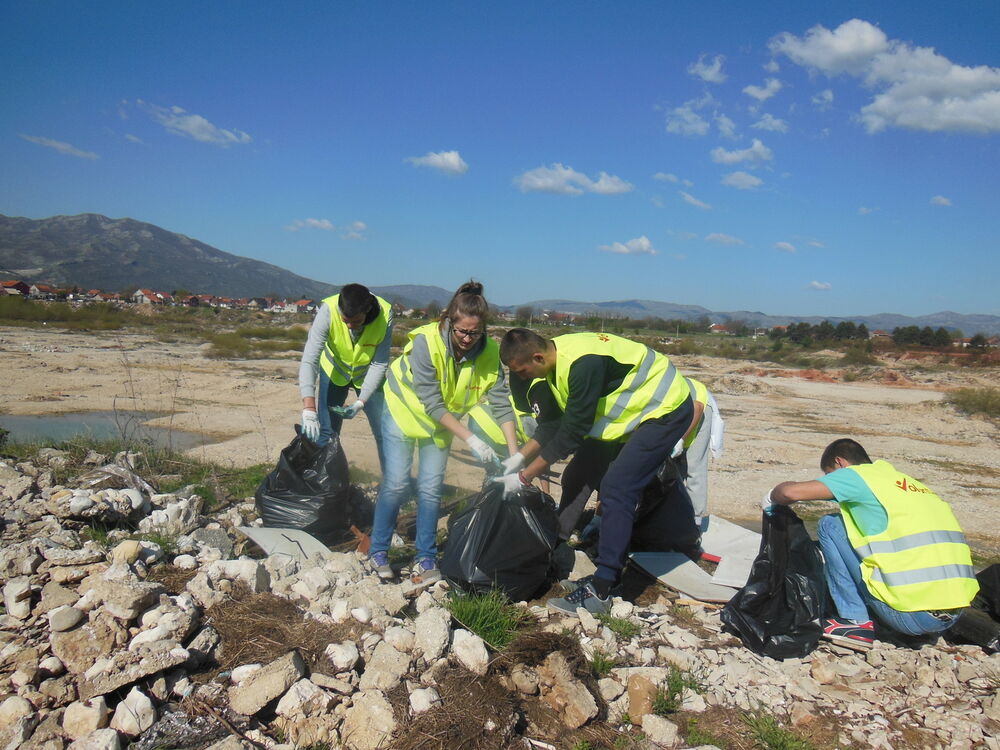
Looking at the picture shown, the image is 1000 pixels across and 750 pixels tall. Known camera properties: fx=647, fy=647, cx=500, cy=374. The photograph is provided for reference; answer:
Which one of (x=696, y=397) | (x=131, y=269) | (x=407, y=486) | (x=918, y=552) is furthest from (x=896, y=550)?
(x=131, y=269)

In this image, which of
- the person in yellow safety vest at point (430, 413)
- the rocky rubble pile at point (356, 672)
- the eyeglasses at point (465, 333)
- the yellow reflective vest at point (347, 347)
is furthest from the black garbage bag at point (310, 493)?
the eyeglasses at point (465, 333)

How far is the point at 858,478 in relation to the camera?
278 cm

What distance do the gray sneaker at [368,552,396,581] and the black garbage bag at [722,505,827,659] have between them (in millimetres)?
1643

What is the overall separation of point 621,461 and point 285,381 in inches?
440

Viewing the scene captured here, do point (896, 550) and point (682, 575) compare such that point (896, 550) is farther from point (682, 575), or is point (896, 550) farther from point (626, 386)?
point (626, 386)

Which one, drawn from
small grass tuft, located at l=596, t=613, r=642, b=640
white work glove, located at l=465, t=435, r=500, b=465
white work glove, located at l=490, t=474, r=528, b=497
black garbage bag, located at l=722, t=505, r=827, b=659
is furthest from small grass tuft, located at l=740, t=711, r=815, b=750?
white work glove, located at l=465, t=435, r=500, b=465

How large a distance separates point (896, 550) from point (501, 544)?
5.56 ft

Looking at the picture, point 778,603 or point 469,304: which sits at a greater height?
point 469,304

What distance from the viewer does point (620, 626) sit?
2.85 meters

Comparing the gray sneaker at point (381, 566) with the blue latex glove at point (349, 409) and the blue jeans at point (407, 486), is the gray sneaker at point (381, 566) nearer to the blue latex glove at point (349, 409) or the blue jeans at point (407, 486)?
the blue jeans at point (407, 486)

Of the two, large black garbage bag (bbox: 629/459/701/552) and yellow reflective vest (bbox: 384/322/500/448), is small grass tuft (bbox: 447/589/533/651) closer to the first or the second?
yellow reflective vest (bbox: 384/322/500/448)

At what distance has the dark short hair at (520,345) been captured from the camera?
9.34 ft

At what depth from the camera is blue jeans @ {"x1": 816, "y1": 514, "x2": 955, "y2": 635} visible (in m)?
2.80

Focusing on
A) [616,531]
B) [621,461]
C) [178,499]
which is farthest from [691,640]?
[178,499]
